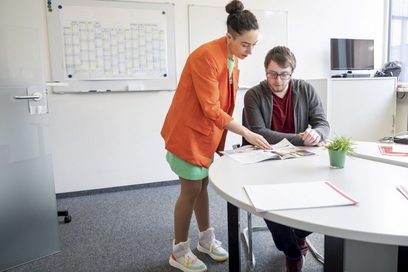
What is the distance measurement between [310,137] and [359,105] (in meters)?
2.43

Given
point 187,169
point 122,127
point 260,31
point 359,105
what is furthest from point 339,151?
point 359,105

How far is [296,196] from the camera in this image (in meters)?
0.92

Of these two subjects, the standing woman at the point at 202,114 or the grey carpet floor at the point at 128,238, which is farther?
the grey carpet floor at the point at 128,238

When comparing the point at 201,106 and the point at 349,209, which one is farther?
the point at 201,106

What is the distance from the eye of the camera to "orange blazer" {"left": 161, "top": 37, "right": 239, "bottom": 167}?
1.51 meters

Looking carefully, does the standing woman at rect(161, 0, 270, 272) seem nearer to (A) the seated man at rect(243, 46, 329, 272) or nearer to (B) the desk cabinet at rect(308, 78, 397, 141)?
(A) the seated man at rect(243, 46, 329, 272)

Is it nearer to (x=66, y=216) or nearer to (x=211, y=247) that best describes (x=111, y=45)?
(x=66, y=216)

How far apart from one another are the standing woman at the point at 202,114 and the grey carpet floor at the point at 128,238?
257mm

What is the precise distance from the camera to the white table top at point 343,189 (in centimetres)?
72

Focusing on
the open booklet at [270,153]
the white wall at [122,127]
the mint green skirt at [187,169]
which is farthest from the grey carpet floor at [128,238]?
the open booklet at [270,153]

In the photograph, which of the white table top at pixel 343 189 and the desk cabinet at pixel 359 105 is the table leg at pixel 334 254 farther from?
the desk cabinet at pixel 359 105

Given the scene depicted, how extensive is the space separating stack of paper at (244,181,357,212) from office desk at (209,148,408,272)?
0.07 feet

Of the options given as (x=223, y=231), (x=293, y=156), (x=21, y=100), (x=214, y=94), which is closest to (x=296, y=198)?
(x=293, y=156)

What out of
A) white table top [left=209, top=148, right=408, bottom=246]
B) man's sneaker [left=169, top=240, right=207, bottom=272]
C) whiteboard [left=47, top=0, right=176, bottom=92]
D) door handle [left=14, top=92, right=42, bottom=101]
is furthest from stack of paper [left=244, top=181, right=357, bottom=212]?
whiteboard [left=47, top=0, right=176, bottom=92]
